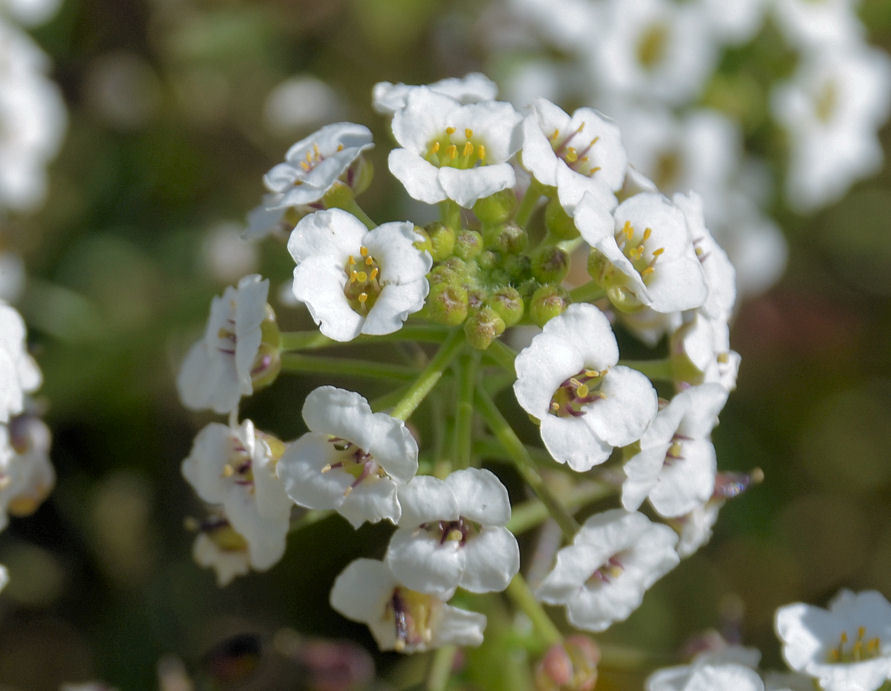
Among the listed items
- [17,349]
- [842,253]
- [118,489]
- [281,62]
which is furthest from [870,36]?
[17,349]

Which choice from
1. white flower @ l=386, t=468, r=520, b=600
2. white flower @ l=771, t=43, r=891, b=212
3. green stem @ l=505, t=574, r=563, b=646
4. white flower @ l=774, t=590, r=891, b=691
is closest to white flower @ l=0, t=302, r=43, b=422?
white flower @ l=386, t=468, r=520, b=600

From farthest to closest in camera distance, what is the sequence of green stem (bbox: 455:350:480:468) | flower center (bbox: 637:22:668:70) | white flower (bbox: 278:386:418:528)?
flower center (bbox: 637:22:668:70) → green stem (bbox: 455:350:480:468) → white flower (bbox: 278:386:418:528)

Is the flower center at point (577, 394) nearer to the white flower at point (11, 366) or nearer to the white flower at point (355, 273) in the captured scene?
the white flower at point (355, 273)

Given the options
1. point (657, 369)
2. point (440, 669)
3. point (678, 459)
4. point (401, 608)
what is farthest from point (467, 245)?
point (440, 669)

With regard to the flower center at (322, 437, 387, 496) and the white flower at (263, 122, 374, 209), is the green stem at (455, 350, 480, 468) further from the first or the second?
the white flower at (263, 122, 374, 209)

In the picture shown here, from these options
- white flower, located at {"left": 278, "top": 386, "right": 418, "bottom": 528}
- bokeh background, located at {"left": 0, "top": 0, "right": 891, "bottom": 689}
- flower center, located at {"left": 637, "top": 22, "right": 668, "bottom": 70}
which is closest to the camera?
white flower, located at {"left": 278, "top": 386, "right": 418, "bottom": 528}

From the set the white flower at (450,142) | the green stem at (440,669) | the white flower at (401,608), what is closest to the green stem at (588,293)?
the white flower at (450,142)
